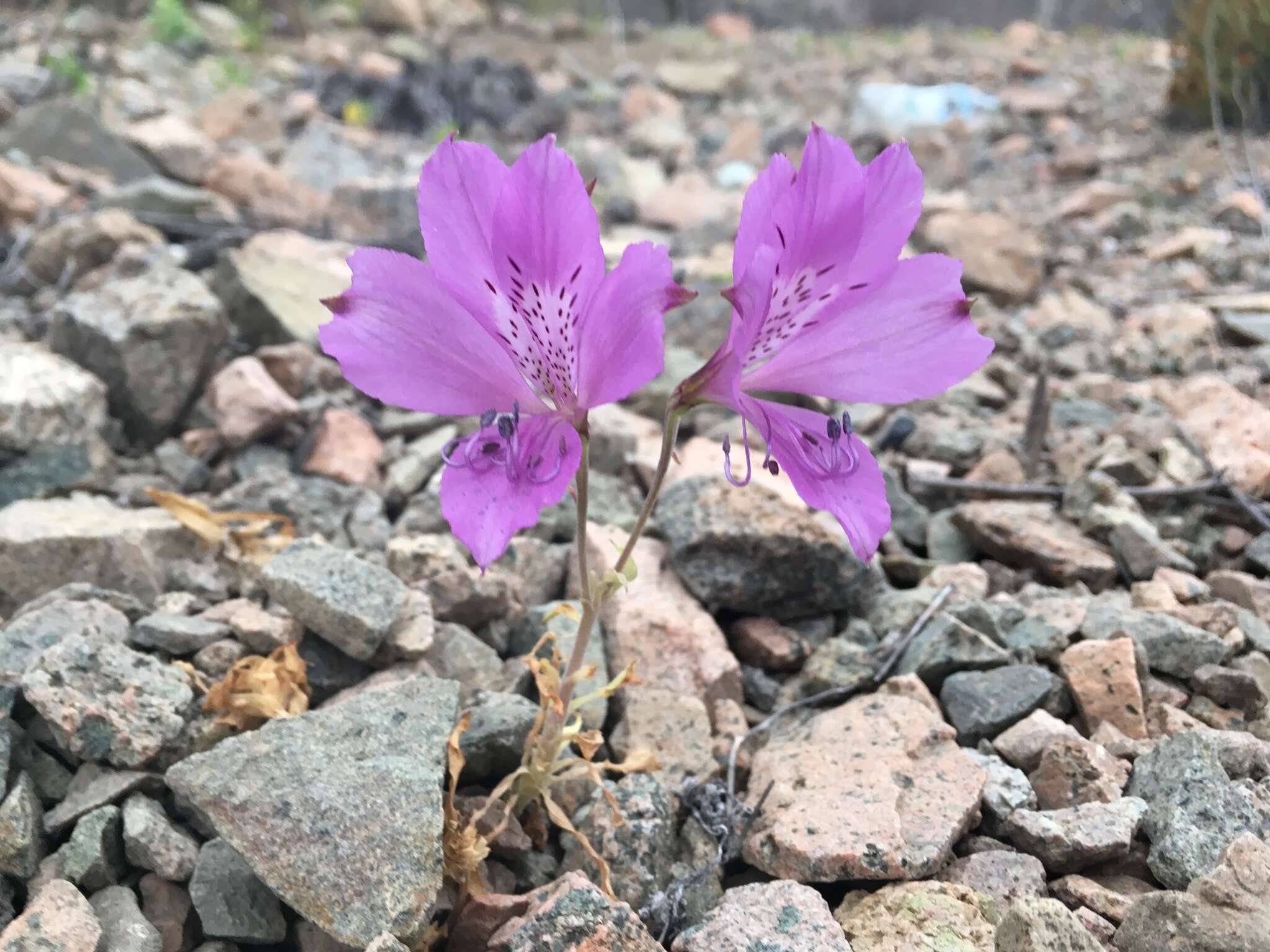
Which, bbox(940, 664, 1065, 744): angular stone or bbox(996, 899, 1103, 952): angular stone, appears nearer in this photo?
bbox(996, 899, 1103, 952): angular stone

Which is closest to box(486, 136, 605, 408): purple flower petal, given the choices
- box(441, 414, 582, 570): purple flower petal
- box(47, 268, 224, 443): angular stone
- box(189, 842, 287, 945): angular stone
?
box(441, 414, 582, 570): purple flower petal

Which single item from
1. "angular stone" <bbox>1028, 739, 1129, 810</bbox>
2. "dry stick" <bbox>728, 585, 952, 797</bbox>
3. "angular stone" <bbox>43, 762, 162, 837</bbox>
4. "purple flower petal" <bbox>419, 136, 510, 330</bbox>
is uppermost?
"purple flower petal" <bbox>419, 136, 510, 330</bbox>

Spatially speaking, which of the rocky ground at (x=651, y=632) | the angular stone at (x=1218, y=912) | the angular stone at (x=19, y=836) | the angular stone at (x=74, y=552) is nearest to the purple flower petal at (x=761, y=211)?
the rocky ground at (x=651, y=632)

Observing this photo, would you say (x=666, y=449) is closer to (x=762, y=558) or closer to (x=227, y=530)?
(x=762, y=558)

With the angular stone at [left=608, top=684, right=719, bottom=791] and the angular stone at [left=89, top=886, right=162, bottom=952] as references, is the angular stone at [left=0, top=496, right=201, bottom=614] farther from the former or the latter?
the angular stone at [left=608, top=684, right=719, bottom=791]

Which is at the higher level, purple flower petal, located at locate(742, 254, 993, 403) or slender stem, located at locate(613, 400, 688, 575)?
purple flower petal, located at locate(742, 254, 993, 403)
